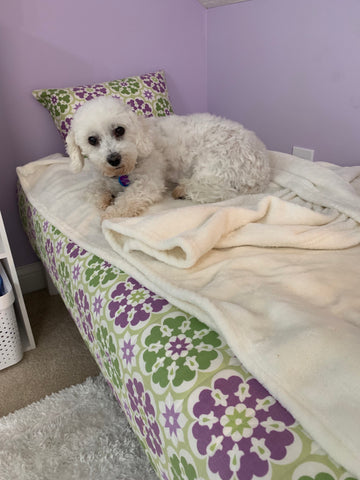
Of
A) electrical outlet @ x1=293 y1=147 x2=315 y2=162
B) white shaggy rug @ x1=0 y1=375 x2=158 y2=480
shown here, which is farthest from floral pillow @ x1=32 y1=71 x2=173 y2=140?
white shaggy rug @ x1=0 y1=375 x2=158 y2=480

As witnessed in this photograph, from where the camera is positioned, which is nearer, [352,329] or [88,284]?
[352,329]

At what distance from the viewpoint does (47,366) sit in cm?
166

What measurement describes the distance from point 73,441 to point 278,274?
3.03ft

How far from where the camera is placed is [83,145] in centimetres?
151

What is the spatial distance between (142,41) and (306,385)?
215 cm

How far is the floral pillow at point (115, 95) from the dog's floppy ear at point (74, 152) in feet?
1.47

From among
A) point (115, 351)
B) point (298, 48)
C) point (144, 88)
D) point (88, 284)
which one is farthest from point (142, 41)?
point (115, 351)

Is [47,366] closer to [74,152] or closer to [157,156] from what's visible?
[74,152]

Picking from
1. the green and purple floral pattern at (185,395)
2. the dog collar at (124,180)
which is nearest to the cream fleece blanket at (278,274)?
the green and purple floral pattern at (185,395)

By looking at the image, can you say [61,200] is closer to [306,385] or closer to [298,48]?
[306,385]

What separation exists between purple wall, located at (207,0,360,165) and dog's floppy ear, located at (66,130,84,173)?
3.87 ft

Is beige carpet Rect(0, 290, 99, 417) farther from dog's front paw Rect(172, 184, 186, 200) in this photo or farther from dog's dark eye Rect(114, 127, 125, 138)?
dog's dark eye Rect(114, 127, 125, 138)

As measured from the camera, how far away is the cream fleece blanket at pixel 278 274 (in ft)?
2.04

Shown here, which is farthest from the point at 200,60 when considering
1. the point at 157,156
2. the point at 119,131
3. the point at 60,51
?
the point at 119,131
